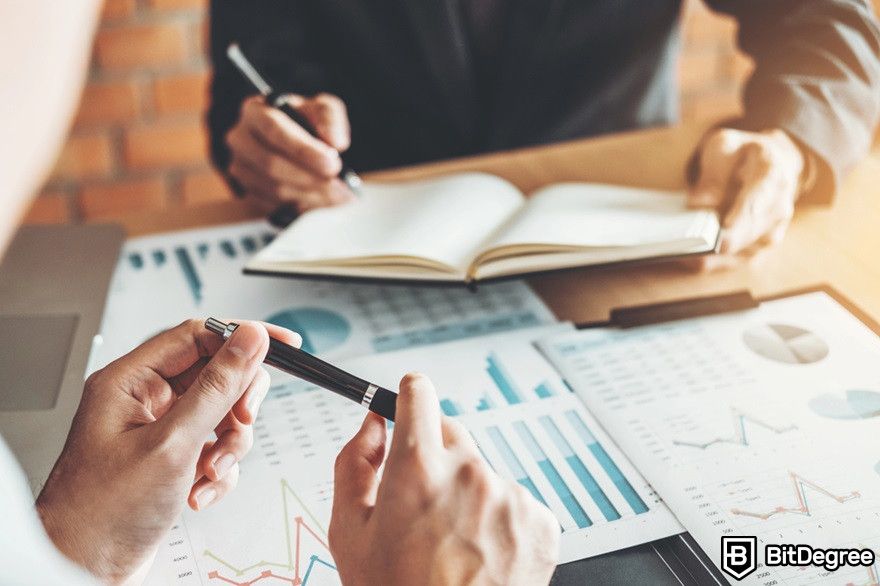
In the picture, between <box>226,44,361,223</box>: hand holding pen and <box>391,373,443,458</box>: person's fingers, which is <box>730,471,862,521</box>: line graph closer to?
<box>391,373,443,458</box>: person's fingers

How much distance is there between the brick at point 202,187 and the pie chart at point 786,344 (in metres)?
1.61

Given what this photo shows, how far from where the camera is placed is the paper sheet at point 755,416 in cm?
62

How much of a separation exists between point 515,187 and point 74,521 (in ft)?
2.25

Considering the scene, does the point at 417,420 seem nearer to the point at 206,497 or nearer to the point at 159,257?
the point at 206,497

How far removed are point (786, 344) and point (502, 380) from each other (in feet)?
0.85

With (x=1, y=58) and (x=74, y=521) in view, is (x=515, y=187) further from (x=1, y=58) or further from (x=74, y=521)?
(x=1, y=58)

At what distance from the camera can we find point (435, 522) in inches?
20.6

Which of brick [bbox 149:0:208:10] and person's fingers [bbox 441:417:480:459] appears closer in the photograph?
person's fingers [bbox 441:417:480:459]

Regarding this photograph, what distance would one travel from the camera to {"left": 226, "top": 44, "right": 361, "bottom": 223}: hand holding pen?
1.02 meters

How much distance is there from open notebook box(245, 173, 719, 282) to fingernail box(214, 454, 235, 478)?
277 millimetres

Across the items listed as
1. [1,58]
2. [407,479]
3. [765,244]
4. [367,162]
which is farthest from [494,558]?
[367,162]

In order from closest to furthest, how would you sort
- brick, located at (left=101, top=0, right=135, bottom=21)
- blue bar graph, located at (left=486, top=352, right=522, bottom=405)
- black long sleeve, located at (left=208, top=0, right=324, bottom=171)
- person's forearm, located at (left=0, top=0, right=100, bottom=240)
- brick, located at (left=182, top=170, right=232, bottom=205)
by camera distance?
person's forearm, located at (left=0, top=0, right=100, bottom=240) < blue bar graph, located at (left=486, top=352, right=522, bottom=405) < black long sleeve, located at (left=208, top=0, right=324, bottom=171) < brick, located at (left=101, top=0, right=135, bottom=21) < brick, located at (left=182, top=170, right=232, bottom=205)

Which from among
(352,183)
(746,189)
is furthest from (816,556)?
(352,183)

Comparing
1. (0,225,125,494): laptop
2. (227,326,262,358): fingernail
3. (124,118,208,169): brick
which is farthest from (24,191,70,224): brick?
(227,326,262,358): fingernail
